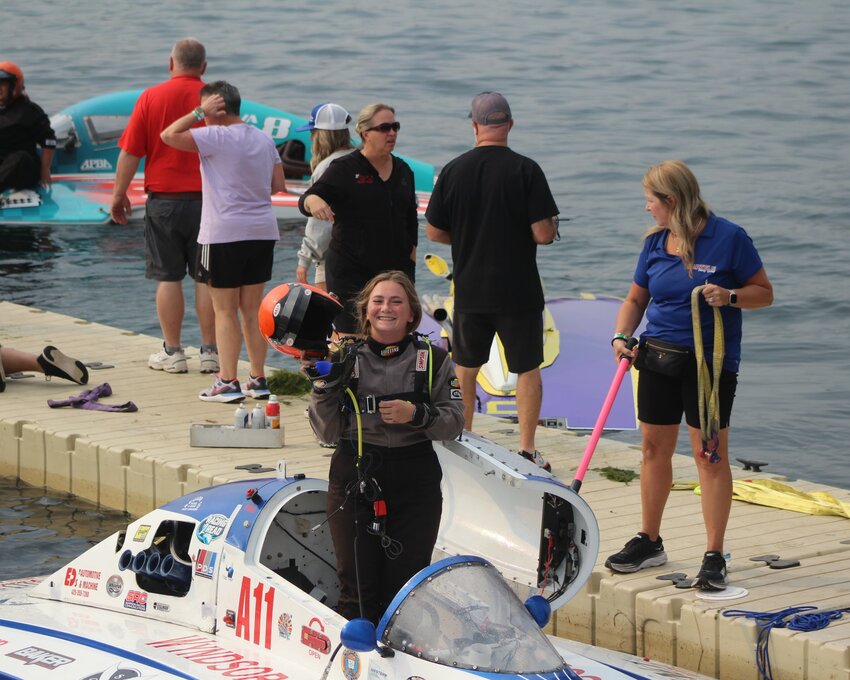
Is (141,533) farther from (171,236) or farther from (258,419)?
(171,236)

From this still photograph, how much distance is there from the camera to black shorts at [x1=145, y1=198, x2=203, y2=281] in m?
9.98

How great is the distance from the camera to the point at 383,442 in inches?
227

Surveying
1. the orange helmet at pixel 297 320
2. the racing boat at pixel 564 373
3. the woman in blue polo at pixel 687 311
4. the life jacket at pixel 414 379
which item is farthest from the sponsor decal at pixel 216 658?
the racing boat at pixel 564 373

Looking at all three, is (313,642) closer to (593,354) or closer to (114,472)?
(114,472)

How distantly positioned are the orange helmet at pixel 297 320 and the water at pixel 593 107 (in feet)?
22.6

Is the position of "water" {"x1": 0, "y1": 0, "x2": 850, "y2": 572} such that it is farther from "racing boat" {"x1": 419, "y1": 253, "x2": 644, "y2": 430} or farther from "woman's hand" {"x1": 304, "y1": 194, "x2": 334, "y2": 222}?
"woman's hand" {"x1": 304, "y1": 194, "x2": 334, "y2": 222}

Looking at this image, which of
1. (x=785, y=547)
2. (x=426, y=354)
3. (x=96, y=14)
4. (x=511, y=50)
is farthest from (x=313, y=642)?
(x=96, y=14)

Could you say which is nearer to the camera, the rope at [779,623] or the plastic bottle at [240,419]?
the rope at [779,623]

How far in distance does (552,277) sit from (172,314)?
9977 mm

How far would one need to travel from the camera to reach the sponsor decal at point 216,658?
19.0ft

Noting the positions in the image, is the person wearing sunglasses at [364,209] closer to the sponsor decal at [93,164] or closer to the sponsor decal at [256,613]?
the sponsor decal at [256,613]

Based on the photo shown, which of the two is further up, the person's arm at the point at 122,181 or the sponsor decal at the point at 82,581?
the person's arm at the point at 122,181

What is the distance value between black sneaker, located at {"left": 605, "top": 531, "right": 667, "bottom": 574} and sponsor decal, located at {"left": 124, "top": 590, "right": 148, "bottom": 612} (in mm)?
2178

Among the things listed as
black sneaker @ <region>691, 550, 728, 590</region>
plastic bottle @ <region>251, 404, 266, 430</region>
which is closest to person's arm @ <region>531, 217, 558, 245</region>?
black sneaker @ <region>691, 550, 728, 590</region>
